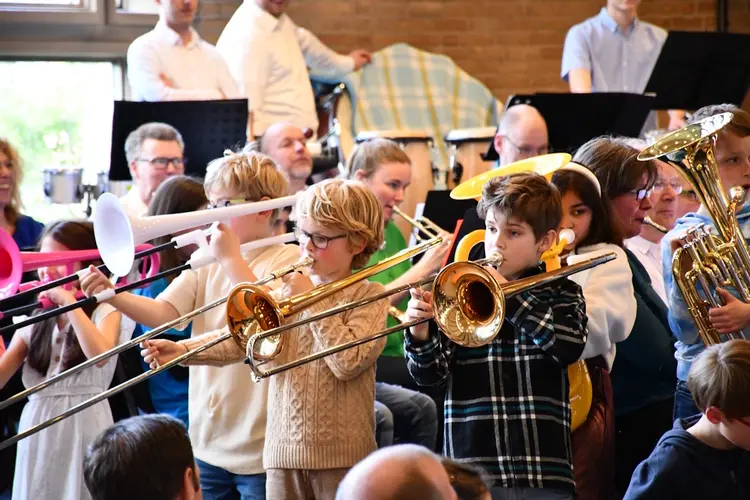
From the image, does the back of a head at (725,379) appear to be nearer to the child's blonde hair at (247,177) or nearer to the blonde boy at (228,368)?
the blonde boy at (228,368)

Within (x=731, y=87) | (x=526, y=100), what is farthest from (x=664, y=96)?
(x=526, y=100)

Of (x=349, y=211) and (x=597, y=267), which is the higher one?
(x=349, y=211)

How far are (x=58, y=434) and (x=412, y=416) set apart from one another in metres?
1.45

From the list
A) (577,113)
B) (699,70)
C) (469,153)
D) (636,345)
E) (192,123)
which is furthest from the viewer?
(469,153)

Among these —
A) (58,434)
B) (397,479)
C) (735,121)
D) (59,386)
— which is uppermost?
(735,121)

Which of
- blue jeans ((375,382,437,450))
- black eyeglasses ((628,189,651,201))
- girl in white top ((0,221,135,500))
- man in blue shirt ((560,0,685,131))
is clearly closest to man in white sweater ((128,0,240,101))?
man in blue shirt ((560,0,685,131))

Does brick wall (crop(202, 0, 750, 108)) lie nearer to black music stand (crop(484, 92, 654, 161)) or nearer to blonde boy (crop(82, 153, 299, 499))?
black music stand (crop(484, 92, 654, 161))

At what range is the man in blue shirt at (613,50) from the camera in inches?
312

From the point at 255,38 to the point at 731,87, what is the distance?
3.14 meters

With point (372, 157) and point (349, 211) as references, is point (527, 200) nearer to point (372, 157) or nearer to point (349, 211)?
point (349, 211)

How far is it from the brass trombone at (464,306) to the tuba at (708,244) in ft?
1.55

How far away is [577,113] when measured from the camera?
549 centimetres

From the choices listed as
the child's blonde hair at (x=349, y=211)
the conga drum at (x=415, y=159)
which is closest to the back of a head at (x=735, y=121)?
the child's blonde hair at (x=349, y=211)

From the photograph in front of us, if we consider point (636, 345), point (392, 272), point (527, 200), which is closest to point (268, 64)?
point (392, 272)
